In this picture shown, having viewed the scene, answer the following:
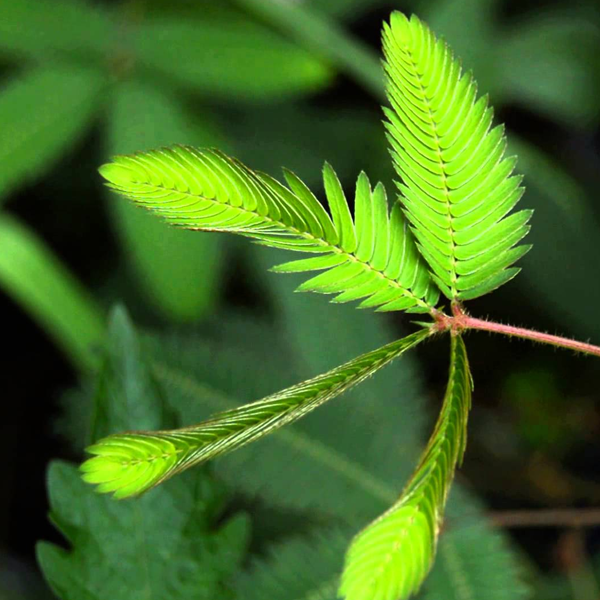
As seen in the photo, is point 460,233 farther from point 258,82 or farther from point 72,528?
point 258,82

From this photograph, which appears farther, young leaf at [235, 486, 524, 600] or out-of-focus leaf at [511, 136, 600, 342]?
out-of-focus leaf at [511, 136, 600, 342]

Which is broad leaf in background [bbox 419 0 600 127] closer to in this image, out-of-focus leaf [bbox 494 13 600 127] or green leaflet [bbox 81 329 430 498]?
out-of-focus leaf [bbox 494 13 600 127]

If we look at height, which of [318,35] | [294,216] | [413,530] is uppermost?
[318,35]

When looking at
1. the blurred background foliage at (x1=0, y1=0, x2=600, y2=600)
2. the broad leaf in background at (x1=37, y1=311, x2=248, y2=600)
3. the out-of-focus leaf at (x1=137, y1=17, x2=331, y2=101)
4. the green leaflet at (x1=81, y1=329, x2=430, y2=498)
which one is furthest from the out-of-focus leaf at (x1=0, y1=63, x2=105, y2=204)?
the green leaflet at (x1=81, y1=329, x2=430, y2=498)

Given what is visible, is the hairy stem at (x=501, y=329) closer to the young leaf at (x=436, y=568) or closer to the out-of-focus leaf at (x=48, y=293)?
the young leaf at (x=436, y=568)

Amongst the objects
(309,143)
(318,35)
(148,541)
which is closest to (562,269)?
(309,143)

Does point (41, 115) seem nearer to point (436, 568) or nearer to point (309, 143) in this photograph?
point (309, 143)

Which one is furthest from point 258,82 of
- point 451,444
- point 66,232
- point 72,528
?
point 451,444
